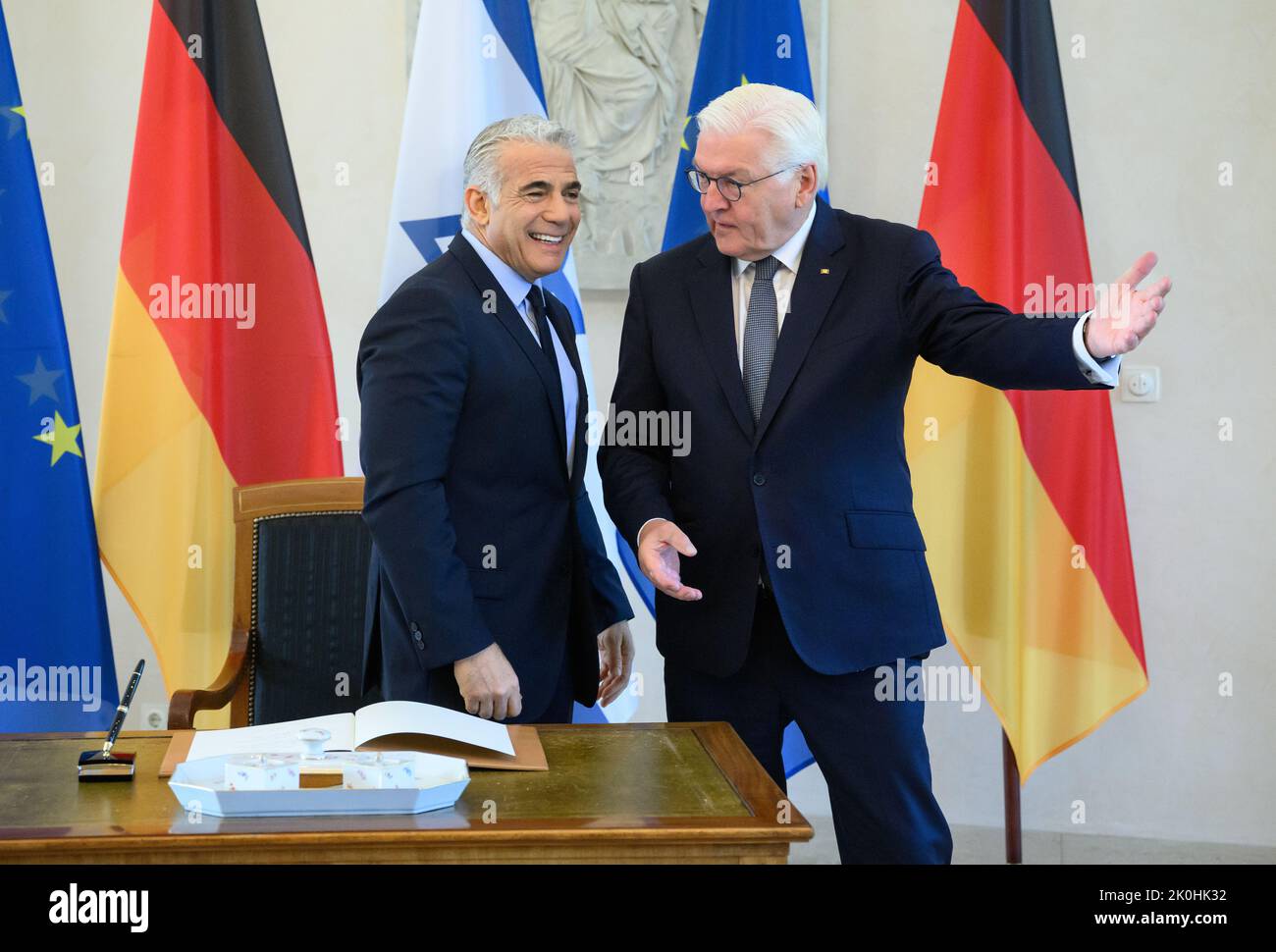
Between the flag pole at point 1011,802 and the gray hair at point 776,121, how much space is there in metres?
1.85

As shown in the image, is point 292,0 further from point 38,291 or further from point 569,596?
point 569,596

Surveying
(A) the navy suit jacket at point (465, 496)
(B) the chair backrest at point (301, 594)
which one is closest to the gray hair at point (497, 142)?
(A) the navy suit jacket at point (465, 496)

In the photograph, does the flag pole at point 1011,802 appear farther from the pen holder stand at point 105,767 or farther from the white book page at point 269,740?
the pen holder stand at point 105,767

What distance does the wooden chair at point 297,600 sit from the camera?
8.93 feet

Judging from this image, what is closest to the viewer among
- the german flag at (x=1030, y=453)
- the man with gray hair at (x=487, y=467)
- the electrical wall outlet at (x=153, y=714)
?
the man with gray hair at (x=487, y=467)

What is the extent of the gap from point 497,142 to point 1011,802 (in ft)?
7.46

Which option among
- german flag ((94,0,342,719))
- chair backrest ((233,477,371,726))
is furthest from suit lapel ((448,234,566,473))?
german flag ((94,0,342,719))

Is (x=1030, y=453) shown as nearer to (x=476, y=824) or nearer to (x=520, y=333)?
(x=520, y=333)

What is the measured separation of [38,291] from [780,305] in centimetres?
203

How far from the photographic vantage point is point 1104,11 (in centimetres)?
371

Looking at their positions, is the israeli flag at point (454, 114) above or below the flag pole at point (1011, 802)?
above

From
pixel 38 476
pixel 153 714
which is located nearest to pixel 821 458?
pixel 38 476

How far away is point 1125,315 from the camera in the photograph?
6.04ft
